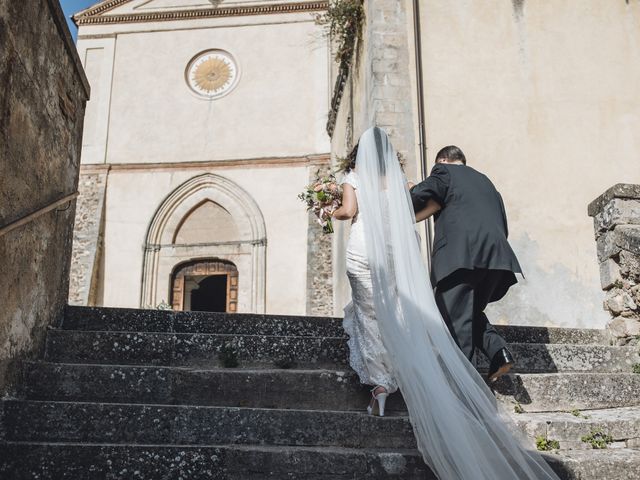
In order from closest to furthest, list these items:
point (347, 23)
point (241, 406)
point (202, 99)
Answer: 1. point (241, 406)
2. point (347, 23)
3. point (202, 99)

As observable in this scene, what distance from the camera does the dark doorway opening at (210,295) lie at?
61.0ft

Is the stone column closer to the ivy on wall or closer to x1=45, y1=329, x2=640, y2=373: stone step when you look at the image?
x1=45, y1=329, x2=640, y2=373: stone step

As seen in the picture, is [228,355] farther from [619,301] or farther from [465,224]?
[619,301]

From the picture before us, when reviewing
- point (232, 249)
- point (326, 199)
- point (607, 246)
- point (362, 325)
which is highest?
point (232, 249)

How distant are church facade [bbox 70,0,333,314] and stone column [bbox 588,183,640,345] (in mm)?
9510

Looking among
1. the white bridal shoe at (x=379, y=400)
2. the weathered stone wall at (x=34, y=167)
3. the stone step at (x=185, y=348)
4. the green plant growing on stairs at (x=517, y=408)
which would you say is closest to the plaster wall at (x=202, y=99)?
the weathered stone wall at (x=34, y=167)

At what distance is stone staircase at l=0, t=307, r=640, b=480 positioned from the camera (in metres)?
2.94

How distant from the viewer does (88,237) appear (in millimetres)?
15148

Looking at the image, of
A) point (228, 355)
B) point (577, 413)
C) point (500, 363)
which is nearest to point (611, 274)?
point (577, 413)

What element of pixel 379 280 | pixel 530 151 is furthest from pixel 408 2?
pixel 379 280

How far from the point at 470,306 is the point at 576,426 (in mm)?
839

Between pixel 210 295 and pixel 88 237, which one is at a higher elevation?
pixel 88 237

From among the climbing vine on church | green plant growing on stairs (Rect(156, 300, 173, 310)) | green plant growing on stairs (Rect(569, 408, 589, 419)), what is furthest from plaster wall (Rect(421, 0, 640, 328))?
green plant growing on stairs (Rect(156, 300, 173, 310))

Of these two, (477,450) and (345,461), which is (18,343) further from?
(477,450)
